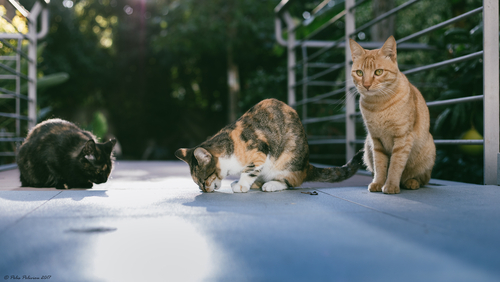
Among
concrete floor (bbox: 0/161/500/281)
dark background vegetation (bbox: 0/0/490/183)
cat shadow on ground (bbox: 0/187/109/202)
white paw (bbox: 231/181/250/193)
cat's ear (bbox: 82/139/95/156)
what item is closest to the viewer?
concrete floor (bbox: 0/161/500/281)

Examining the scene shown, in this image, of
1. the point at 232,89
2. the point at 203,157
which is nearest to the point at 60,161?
the point at 203,157

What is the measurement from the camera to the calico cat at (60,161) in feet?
7.03

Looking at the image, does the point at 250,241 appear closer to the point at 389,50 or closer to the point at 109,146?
the point at 389,50

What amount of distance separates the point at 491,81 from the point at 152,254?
2.09 m

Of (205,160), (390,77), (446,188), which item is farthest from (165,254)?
(446,188)

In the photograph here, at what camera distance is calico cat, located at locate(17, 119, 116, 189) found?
214cm

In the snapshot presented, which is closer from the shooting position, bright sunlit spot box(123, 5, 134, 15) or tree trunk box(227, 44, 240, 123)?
tree trunk box(227, 44, 240, 123)

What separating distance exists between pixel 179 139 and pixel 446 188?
385 inches

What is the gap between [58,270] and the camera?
83 cm

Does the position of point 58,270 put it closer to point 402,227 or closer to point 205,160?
point 402,227

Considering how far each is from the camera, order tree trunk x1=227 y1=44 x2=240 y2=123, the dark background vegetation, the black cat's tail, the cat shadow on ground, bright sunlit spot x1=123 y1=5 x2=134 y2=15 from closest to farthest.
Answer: the cat shadow on ground
the black cat's tail
the dark background vegetation
tree trunk x1=227 y1=44 x2=240 y2=123
bright sunlit spot x1=123 y1=5 x2=134 y2=15

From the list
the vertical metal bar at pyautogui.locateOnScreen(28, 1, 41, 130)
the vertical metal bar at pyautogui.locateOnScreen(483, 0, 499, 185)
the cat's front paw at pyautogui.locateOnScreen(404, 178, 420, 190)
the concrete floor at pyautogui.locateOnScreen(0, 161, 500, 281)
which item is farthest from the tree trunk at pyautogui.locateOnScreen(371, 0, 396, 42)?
the vertical metal bar at pyautogui.locateOnScreen(28, 1, 41, 130)

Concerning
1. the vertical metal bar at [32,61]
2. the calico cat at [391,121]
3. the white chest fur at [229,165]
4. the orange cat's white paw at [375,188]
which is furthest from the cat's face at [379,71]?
the vertical metal bar at [32,61]

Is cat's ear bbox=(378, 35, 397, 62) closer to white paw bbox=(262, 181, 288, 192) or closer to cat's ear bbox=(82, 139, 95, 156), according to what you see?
white paw bbox=(262, 181, 288, 192)
